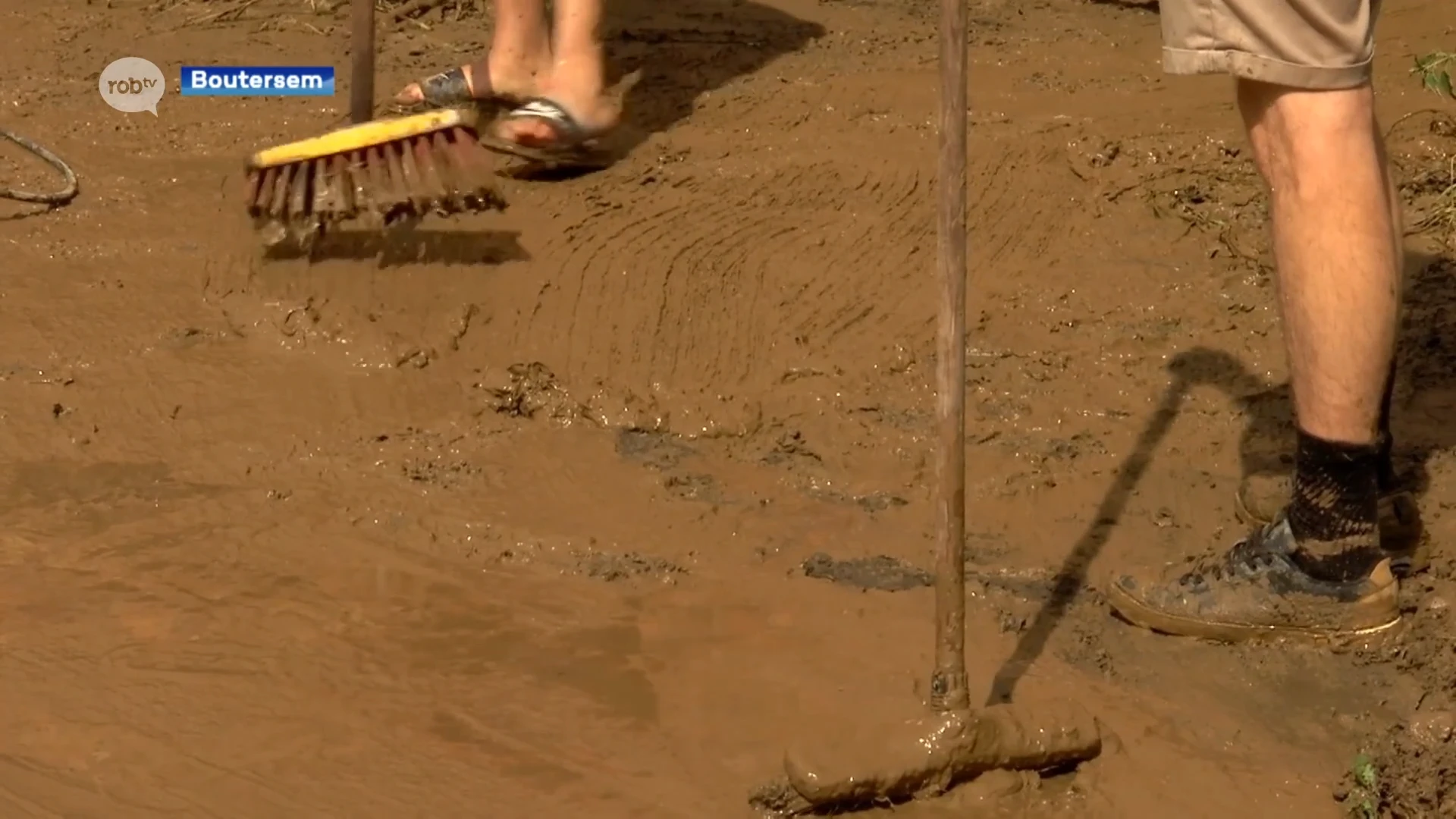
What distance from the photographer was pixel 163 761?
6.66 ft

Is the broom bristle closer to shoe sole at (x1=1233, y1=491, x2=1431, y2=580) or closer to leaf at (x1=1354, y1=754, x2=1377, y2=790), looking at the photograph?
shoe sole at (x1=1233, y1=491, x2=1431, y2=580)

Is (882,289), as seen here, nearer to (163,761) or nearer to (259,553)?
(259,553)

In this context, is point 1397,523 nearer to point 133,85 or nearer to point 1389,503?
point 1389,503

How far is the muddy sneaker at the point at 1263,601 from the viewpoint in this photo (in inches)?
88.8

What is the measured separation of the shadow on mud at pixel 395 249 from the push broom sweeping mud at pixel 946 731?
1.54 m

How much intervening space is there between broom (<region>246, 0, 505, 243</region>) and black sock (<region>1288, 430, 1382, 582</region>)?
166cm

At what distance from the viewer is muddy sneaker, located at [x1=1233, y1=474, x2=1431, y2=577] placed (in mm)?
2438

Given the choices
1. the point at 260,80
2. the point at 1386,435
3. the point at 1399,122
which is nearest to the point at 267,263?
the point at 260,80

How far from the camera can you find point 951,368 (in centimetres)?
186

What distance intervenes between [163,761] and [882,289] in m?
1.73

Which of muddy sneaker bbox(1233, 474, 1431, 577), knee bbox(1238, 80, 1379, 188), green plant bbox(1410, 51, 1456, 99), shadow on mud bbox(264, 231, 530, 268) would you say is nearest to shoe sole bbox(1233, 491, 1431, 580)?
muddy sneaker bbox(1233, 474, 1431, 577)

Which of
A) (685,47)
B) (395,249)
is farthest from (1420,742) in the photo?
(685,47)
